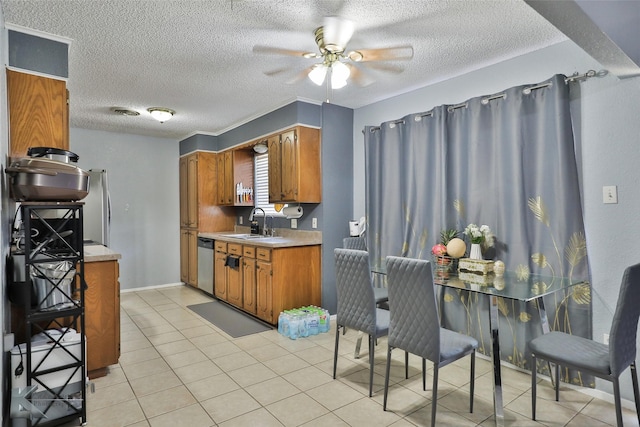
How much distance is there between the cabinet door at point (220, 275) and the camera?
4.75 metres

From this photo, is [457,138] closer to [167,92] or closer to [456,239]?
[456,239]

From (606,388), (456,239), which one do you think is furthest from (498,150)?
(606,388)

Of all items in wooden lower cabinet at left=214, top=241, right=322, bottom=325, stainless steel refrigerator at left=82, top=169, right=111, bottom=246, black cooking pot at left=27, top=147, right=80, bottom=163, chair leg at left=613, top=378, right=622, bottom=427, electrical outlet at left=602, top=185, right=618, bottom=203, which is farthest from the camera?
stainless steel refrigerator at left=82, top=169, right=111, bottom=246

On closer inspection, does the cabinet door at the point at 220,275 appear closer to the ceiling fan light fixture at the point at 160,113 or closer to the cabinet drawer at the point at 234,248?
the cabinet drawer at the point at 234,248

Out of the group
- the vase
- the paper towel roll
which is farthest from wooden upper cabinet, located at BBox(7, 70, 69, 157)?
the vase

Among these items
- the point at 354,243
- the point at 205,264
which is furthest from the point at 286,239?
the point at 205,264

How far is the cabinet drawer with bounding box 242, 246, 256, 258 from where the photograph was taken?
4.07 metres

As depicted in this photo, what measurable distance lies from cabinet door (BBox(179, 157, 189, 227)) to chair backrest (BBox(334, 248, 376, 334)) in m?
3.96

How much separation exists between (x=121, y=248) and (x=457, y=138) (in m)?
5.09

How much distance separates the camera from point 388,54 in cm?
221

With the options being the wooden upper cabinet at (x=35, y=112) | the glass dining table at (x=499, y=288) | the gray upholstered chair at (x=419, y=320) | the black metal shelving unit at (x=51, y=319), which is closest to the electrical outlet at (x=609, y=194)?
the glass dining table at (x=499, y=288)

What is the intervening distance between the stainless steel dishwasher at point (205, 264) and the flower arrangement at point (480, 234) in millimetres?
3576

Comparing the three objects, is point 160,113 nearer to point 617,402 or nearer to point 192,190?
point 192,190

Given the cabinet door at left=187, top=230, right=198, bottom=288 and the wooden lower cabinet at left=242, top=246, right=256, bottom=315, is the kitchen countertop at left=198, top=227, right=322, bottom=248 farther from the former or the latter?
the cabinet door at left=187, top=230, right=198, bottom=288
